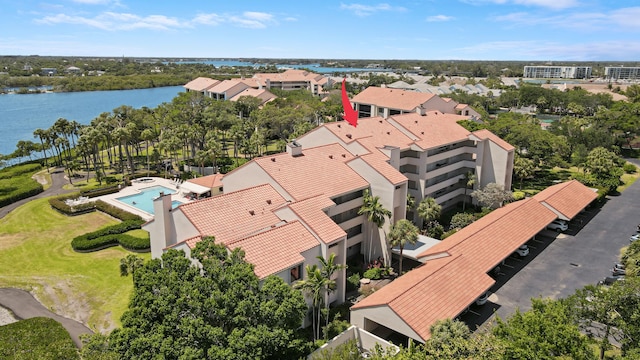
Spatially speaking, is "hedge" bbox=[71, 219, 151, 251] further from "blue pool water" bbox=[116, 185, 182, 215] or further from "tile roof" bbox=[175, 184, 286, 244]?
"tile roof" bbox=[175, 184, 286, 244]

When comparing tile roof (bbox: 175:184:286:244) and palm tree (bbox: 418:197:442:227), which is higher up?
tile roof (bbox: 175:184:286:244)

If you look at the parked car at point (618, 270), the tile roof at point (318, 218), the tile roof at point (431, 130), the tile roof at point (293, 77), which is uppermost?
the tile roof at point (293, 77)

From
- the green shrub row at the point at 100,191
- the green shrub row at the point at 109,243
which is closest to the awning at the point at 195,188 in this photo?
the green shrub row at the point at 109,243

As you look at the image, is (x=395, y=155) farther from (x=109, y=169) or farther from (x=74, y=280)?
(x=109, y=169)

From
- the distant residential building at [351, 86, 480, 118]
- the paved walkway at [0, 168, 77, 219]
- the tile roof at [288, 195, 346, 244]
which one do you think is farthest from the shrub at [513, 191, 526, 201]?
the paved walkway at [0, 168, 77, 219]

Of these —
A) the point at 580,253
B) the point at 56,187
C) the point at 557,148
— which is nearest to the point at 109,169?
the point at 56,187

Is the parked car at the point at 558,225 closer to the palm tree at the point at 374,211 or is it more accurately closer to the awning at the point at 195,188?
the palm tree at the point at 374,211
